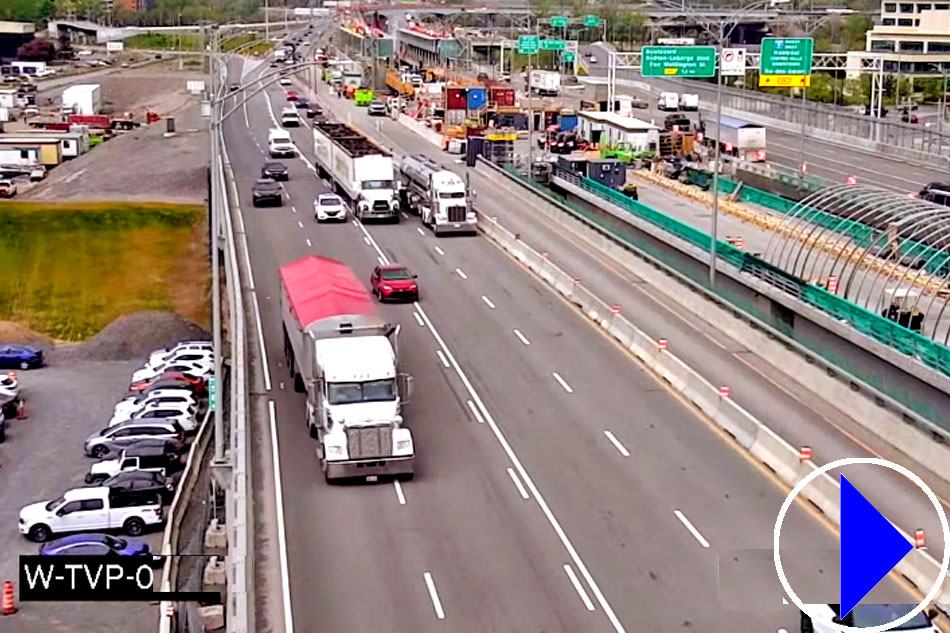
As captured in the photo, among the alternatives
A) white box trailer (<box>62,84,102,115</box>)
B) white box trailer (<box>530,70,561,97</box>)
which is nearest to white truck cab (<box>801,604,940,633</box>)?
white box trailer (<box>530,70,561,97</box>)

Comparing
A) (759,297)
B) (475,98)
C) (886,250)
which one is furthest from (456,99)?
(886,250)

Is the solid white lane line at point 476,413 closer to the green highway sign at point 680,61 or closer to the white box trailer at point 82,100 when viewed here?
the green highway sign at point 680,61

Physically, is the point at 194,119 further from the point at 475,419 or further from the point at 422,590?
the point at 422,590

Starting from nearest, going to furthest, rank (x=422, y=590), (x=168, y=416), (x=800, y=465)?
(x=422, y=590), (x=800, y=465), (x=168, y=416)

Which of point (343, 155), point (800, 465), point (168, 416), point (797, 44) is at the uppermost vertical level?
point (797, 44)

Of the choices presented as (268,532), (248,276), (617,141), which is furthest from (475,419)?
(617,141)

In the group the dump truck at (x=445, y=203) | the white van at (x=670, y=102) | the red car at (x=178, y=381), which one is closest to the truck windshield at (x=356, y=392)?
the red car at (x=178, y=381)

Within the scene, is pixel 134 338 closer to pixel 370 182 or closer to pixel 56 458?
pixel 370 182
